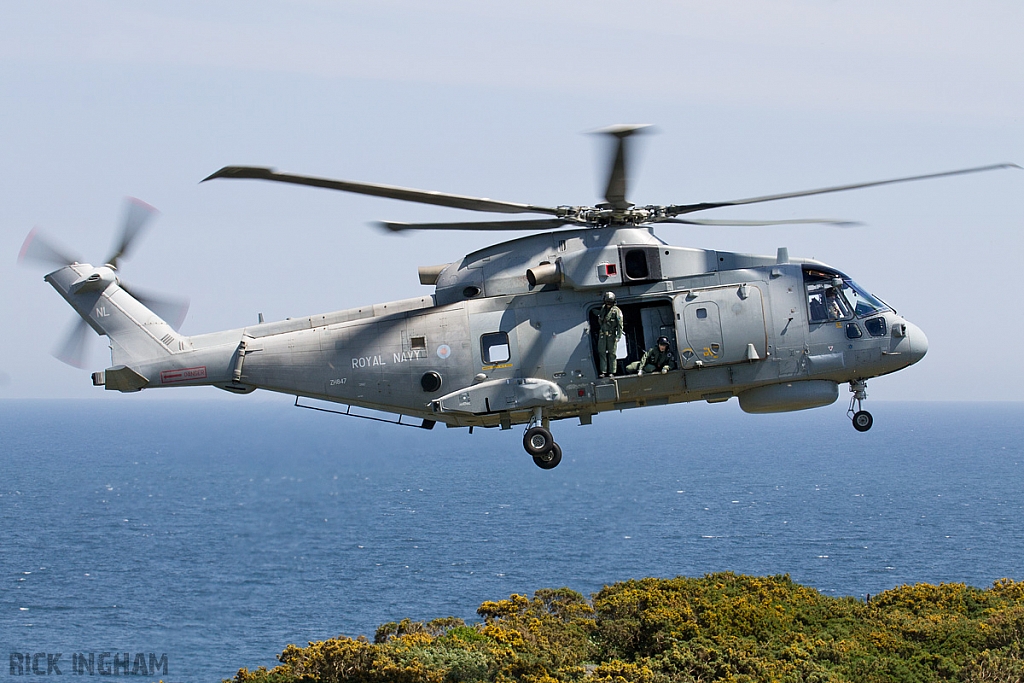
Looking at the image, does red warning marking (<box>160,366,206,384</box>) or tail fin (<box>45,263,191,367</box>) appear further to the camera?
tail fin (<box>45,263,191,367</box>)

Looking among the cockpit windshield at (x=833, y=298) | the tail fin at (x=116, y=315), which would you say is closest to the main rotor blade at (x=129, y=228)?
the tail fin at (x=116, y=315)

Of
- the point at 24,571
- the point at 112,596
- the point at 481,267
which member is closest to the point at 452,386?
the point at 481,267

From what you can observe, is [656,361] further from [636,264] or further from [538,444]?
[538,444]

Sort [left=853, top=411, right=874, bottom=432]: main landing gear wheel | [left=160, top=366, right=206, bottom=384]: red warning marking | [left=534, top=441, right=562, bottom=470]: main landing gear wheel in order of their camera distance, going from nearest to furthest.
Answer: [left=534, top=441, right=562, bottom=470]: main landing gear wheel < [left=853, top=411, right=874, bottom=432]: main landing gear wheel < [left=160, top=366, right=206, bottom=384]: red warning marking

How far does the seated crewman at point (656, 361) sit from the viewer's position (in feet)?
49.7

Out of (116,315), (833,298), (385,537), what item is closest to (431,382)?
(116,315)

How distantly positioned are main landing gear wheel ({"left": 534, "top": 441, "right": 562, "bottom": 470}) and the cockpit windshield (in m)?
4.51

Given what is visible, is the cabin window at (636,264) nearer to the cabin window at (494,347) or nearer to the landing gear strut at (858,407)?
the cabin window at (494,347)

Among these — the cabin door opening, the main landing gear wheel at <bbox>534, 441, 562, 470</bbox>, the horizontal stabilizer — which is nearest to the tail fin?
the horizontal stabilizer

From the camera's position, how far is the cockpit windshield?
15.5 m

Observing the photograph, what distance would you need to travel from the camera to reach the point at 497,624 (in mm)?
31172

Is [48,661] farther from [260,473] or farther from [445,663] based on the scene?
[260,473]

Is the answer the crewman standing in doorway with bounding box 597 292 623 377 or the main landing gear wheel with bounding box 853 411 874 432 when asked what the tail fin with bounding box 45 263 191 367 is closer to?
the crewman standing in doorway with bounding box 597 292 623 377

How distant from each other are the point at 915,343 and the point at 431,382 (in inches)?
304
